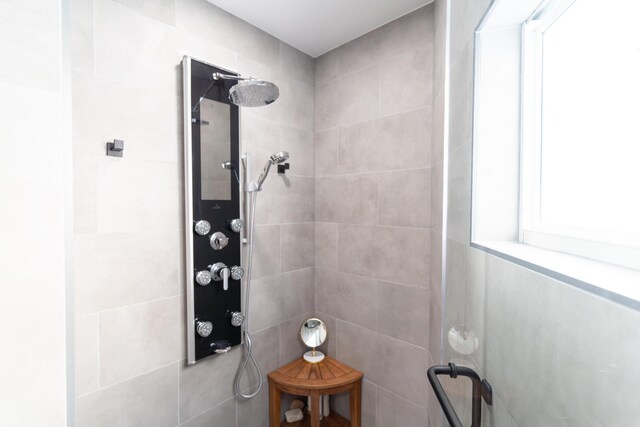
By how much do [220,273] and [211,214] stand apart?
28 centimetres

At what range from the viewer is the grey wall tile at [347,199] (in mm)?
1574

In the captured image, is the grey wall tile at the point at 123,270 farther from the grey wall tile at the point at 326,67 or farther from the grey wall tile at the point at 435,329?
the grey wall tile at the point at 326,67

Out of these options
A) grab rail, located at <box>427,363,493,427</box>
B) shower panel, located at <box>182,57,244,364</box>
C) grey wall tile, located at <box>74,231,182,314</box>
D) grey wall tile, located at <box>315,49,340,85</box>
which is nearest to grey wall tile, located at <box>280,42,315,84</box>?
grey wall tile, located at <box>315,49,340,85</box>

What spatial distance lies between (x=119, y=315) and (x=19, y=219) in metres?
0.81

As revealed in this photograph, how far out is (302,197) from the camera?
1778 mm

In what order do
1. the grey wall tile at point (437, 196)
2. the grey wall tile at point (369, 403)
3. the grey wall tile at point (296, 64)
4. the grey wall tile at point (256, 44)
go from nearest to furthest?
the grey wall tile at point (437, 196), the grey wall tile at point (256, 44), the grey wall tile at point (369, 403), the grey wall tile at point (296, 64)

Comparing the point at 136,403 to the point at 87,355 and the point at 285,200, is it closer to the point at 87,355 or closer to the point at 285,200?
the point at 87,355

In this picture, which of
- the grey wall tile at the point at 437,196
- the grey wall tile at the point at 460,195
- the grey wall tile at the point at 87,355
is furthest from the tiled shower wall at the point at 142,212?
the grey wall tile at the point at 460,195

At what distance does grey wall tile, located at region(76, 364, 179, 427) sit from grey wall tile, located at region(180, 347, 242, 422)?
0.04 metres

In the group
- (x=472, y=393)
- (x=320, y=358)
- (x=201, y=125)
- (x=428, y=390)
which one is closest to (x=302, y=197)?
(x=201, y=125)

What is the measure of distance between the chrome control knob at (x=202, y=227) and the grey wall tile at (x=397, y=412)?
125 centimetres

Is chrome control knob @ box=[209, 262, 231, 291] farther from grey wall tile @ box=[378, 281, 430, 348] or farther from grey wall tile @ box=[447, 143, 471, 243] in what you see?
grey wall tile @ box=[447, 143, 471, 243]

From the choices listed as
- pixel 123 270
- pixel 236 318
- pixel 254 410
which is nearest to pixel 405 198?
pixel 236 318

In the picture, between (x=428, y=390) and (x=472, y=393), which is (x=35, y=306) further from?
(x=428, y=390)
